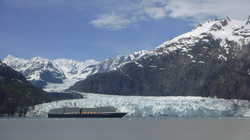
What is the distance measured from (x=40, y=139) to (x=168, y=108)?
131062 mm

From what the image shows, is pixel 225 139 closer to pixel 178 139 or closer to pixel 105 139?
pixel 178 139

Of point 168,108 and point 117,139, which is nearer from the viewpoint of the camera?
point 117,139

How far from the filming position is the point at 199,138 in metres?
72.6

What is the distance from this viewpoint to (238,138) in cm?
7256

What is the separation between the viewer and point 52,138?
74.6 m

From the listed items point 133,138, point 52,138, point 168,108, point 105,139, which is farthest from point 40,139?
point 168,108

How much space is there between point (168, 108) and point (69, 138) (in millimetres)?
127561

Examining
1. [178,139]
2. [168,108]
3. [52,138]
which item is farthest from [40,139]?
[168,108]

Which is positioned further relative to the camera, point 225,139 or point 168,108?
point 168,108

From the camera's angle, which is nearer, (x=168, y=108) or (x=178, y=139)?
(x=178, y=139)

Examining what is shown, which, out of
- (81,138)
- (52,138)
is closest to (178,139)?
(81,138)

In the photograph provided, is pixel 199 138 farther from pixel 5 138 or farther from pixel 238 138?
pixel 5 138

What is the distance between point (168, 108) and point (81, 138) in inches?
5033

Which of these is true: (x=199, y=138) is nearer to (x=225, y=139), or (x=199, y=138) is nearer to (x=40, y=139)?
(x=225, y=139)
